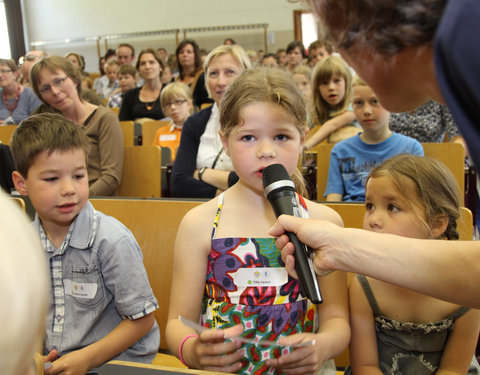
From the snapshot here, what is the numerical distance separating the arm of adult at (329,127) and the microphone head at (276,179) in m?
2.22

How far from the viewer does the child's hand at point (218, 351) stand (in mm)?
1040

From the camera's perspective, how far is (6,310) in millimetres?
327

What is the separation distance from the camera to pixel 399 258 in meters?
1.12

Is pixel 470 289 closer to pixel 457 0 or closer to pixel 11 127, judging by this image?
pixel 457 0

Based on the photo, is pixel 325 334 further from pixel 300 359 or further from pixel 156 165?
pixel 156 165

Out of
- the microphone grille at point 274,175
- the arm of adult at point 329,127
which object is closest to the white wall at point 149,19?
the arm of adult at point 329,127

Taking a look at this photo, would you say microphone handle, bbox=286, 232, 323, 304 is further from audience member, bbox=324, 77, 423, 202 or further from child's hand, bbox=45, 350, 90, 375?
audience member, bbox=324, 77, 423, 202

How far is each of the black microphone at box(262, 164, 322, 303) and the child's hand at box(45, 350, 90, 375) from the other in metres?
0.82

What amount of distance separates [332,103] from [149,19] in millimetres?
10876

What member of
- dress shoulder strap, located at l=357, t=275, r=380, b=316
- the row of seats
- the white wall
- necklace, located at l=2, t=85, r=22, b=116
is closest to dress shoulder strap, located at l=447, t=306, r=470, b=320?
dress shoulder strap, located at l=357, t=275, r=380, b=316

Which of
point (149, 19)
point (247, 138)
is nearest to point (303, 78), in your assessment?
point (247, 138)

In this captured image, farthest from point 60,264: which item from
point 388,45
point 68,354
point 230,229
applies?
point 388,45

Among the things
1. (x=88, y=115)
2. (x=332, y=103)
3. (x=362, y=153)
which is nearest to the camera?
(x=362, y=153)

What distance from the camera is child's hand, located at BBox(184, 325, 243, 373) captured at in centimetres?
104
